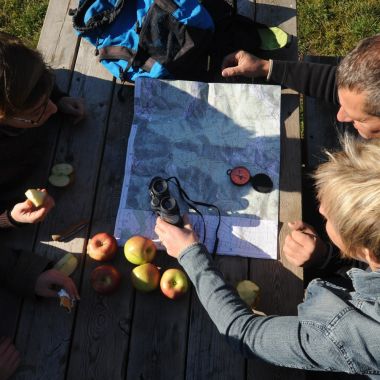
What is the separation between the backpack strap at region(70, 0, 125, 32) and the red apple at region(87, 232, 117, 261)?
1135 mm

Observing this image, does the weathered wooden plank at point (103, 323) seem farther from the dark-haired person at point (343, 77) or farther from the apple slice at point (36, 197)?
the dark-haired person at point (343, 77)

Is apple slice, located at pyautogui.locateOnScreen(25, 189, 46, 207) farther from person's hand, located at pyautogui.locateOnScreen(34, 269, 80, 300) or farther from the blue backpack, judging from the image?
the blue backpack

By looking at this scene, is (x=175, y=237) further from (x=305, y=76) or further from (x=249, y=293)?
(x=305, y=76)

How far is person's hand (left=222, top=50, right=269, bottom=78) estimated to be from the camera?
86.5 inches

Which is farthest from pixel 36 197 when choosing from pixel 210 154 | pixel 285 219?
pixel 285 219

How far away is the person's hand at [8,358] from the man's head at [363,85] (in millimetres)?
1722

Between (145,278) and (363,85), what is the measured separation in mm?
1207

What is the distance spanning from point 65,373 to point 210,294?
624 millimetres

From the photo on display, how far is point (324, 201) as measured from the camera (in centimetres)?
149

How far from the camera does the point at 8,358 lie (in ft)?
5.28

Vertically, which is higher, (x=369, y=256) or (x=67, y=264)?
(x=369, y=256)

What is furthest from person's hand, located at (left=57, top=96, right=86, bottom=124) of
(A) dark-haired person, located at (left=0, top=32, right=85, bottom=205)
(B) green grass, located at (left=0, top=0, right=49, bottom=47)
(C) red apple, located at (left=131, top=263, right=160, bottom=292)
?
(B) green grass, located at (left=0, top=0, right=49, bottom=47)

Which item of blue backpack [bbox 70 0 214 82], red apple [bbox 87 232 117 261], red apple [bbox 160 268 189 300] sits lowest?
red apple [bbox 160 268 189 300]

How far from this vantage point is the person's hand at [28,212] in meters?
1.80
